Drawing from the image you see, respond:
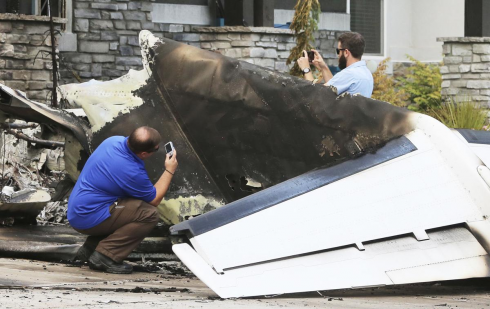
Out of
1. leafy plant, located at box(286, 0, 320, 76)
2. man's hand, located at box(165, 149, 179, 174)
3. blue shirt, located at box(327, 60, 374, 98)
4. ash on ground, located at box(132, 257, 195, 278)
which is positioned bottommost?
ash on ground, located at box(132, 257, 195, 278)

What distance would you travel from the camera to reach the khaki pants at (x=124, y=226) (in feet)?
19.5

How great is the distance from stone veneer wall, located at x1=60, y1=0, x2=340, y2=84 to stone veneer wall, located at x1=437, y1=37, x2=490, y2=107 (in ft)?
10.3

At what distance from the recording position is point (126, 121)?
6.69 m

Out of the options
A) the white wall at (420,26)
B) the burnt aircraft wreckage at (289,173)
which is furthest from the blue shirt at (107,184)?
the white wall at (420,26)

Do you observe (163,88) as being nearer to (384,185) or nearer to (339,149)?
(339,149)

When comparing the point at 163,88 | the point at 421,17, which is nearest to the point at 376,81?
the point at 421,17

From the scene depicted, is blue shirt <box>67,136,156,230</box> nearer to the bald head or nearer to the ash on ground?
the bald head

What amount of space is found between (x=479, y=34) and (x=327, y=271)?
11462 millimetres

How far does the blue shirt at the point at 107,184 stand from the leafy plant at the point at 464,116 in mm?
8316

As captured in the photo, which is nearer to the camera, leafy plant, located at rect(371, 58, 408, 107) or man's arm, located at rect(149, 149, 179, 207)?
man's arm, located at rect(149, 149, 179, 207)

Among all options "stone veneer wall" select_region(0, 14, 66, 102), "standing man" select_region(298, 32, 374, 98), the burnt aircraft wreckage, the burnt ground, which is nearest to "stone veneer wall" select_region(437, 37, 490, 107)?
"stone veneer wall" select_region(0, 14, 66, 102)

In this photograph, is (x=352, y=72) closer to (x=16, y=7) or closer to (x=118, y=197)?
(x=118, y=197)

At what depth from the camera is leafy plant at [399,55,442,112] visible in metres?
16.4

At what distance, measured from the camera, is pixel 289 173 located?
6293 millimetres
